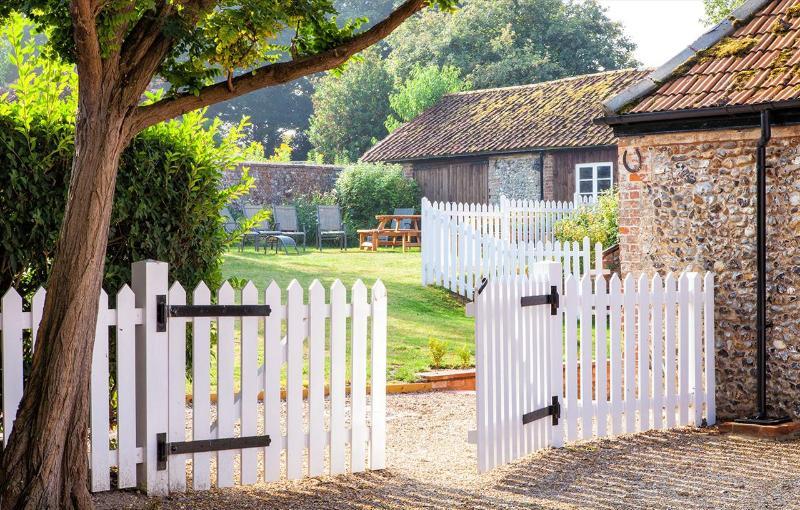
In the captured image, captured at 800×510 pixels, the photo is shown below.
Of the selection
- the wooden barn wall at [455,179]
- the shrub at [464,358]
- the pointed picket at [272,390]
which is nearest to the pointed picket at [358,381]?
the pointed picket at [272,390]

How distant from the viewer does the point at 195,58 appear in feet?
18.3

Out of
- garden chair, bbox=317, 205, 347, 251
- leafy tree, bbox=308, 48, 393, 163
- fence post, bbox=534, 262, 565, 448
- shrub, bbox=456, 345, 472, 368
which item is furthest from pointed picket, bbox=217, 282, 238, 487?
leafy tree, bbox=308, 48, 393, 163

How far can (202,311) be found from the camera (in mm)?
5914

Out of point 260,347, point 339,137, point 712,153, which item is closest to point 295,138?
point 339,137

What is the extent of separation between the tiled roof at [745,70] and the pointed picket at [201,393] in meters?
4.74

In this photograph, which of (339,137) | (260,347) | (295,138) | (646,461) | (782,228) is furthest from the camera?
(295,138)

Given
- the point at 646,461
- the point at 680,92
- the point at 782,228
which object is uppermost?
the point at 680,92

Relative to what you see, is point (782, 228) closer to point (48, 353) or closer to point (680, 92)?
point (680, 92)

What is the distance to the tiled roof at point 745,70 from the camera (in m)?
8.59

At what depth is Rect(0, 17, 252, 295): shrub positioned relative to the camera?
19.1 ft

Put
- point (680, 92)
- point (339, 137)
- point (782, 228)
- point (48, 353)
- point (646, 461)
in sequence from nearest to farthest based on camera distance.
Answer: point (48, 353)
point (646, 461)
point (782, 228)
point (680, 92)
point (339, 137)

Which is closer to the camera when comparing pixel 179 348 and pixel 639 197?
pixel 179 348

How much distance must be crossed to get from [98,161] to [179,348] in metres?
1.30

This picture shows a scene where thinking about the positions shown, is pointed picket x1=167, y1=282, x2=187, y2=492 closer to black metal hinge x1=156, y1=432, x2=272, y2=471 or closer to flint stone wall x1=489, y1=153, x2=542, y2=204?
black metal hinge x1=156, y1=432, x2=272, y2=471
